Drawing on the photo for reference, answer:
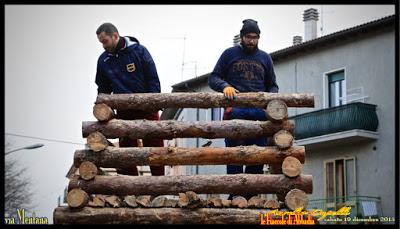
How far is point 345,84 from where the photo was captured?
3478 cm

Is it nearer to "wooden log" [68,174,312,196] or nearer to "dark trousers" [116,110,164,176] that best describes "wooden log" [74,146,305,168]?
"wooden log" [68,174,312,196]

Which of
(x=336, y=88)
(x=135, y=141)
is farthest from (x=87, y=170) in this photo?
(x=336, y=88)

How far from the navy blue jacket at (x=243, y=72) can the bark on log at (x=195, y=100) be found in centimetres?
55

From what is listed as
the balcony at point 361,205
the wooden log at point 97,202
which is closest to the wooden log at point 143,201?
the wooden log at point 97,202

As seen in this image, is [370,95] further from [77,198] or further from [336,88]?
[77,198]

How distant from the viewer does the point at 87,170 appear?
9.84 m

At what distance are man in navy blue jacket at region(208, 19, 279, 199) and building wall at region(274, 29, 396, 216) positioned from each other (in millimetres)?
21641

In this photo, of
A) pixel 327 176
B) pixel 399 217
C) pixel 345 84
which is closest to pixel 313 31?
pixel 345 84

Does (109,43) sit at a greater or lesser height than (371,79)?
lesser

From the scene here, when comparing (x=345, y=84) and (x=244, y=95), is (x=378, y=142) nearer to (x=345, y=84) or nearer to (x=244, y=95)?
(x=345, y=84)

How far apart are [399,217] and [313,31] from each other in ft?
95.7

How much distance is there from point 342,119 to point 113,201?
79.3 ft

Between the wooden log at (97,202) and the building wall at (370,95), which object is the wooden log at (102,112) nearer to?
the wooden log at (97,202)

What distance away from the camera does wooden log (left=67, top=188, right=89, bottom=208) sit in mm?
9602
